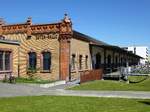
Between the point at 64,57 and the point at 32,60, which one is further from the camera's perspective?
the point at 32,60

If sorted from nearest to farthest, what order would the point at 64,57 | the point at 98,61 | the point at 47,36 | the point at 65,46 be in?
the point at 65,46, the point at 64,57, the point at 47,36, the point at 98,61

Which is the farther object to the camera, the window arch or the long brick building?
the window arch

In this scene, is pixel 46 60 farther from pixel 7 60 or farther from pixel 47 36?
pixel 7 60

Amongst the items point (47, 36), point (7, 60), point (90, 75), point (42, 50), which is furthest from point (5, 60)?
point (90, 75)

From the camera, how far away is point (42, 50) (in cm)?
3194

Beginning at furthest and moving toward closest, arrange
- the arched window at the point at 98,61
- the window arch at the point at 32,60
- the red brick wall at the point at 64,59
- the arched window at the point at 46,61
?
1. the arched window at the point at 98,61
2. the window arch at the point at 32,60
3. the arched window at the point at 46,61
4. the red brick wall at the point at 64,59

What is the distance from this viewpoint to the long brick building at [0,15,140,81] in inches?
1212

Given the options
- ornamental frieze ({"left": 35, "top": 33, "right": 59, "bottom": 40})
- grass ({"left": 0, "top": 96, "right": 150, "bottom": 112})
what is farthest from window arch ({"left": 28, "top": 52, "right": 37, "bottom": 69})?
grass ({"left": 0, "top": 96, "right": 150, "bottom": 112})

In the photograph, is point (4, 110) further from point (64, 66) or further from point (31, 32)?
point (31, 32)

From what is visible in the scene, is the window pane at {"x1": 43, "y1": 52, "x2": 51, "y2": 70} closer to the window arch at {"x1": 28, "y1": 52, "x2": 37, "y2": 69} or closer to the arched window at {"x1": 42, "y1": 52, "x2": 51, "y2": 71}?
the arched window at {"x1": 42, "y1": 52, "x2": 51, "y2": 71}

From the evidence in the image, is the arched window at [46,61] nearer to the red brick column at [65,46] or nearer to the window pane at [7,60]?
the red brick column at [65,46]

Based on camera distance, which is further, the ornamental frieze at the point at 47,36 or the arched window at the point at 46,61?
the arched window at the point at 46,61

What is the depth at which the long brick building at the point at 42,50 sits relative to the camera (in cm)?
3078

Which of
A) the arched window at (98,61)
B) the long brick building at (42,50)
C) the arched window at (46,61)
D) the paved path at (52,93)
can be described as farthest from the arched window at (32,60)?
the arched window at (98,61)
